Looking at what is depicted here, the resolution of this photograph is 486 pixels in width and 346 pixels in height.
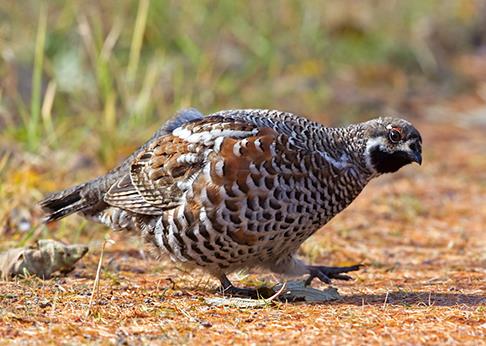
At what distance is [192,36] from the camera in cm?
1045

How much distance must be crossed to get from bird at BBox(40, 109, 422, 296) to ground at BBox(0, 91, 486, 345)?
308 millimetres

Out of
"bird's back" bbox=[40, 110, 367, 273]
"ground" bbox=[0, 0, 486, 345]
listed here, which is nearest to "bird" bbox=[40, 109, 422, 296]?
"bird's back" bbox=[40, 110, 367, 273]

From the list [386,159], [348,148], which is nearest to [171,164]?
[348,148]

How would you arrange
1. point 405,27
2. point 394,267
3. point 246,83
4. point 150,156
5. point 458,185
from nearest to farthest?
1. point 150,156
2. point 394,267
3. point 458,185
4. point 246,83
5. point 405,27

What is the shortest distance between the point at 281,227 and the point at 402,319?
2.80 feet

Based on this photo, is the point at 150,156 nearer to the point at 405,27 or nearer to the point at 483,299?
the point at 483,299

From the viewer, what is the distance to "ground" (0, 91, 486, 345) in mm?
3723

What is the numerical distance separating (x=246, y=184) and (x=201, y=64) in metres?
5.05

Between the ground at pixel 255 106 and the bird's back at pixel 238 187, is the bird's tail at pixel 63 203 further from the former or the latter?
the bird's back at pixel 238 187

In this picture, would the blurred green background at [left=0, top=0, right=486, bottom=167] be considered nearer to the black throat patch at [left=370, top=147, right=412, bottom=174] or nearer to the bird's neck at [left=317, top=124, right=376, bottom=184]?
the bird's neck at [left=317, top=124, right=376, bottom=184]

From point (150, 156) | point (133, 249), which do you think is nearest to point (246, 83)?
point (133, 249)

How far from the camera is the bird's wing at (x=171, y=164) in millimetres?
4730

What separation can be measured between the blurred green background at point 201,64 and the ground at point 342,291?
169cm

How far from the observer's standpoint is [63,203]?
5324 millimetres
